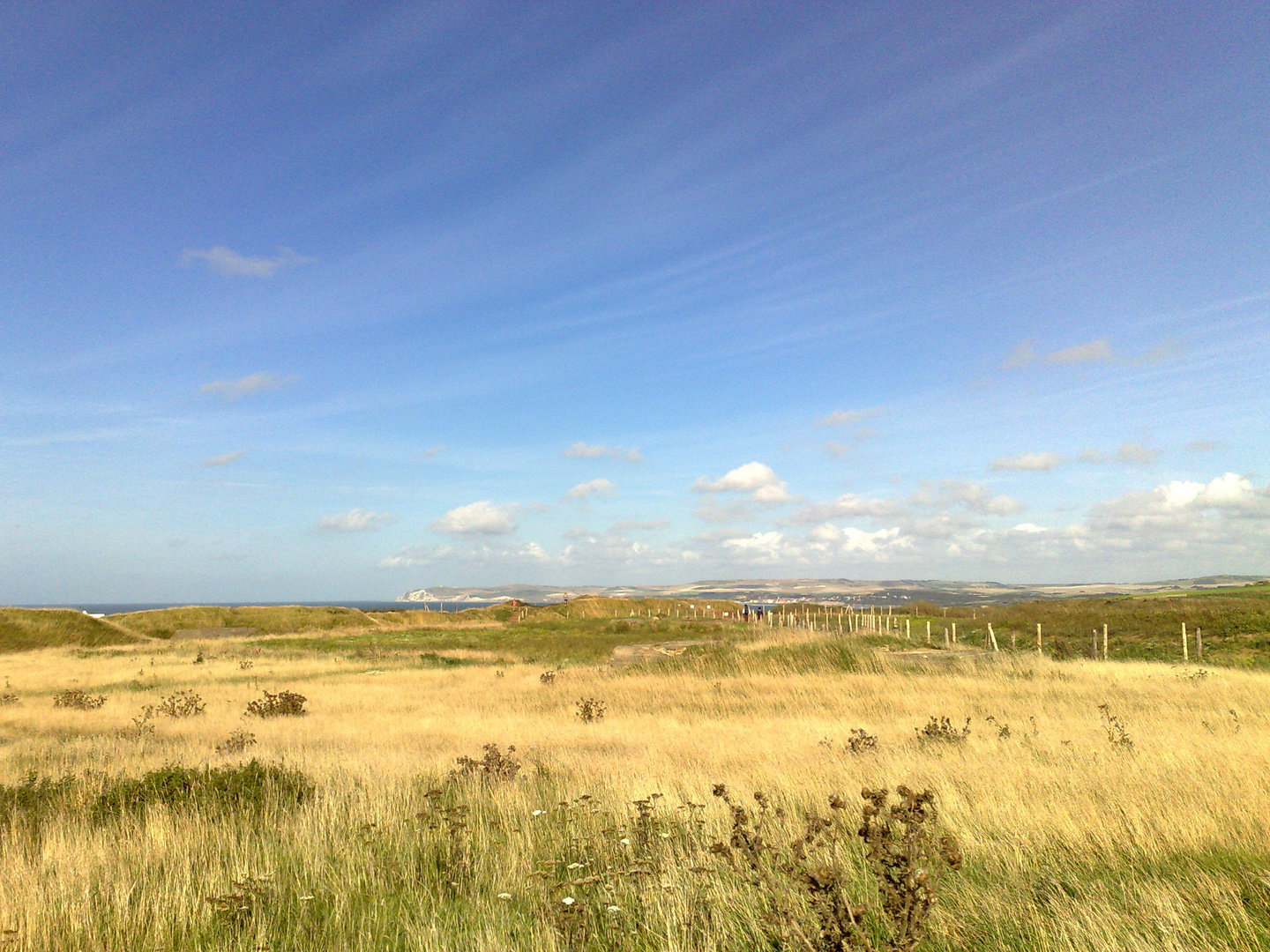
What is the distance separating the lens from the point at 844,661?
82.4 feet

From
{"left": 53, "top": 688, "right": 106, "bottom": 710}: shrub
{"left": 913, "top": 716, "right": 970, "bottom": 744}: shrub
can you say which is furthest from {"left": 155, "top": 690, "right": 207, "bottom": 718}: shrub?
{"left": 913, "top": 716, "right": 970, "bottom": 744}: shrub

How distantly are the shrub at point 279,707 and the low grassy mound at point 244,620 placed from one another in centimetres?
5217

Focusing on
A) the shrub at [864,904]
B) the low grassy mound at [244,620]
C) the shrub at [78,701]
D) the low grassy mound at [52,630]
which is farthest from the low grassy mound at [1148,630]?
the low grassy mound at [52,630]

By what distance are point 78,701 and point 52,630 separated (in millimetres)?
44384

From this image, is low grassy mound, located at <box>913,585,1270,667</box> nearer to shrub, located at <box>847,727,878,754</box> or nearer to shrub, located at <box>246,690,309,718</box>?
shrub, located at <box>847,727,878,754</box>

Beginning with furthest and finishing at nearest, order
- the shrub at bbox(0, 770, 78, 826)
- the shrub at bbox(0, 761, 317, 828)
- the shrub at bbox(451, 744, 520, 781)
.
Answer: the shrub at bbox(451, 744, 520, 781), the shrub at bbox(0, 761, 317, 828), the shrub at bbox(0, 770, 78, 826)

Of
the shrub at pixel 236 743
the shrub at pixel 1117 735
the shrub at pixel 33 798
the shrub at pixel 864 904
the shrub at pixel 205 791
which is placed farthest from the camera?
the shrub at pixel 236 743

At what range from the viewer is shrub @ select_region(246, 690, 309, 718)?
20.0 metres

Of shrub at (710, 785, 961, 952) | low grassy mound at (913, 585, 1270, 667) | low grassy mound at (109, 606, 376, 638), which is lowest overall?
low grassy mound at (109, 606, 376, 638)

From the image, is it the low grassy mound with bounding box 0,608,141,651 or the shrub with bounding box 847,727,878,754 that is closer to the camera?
the shrub with bounding box 847,727,878,754

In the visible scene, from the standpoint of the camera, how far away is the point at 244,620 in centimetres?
7525

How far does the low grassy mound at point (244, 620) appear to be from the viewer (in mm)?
69250

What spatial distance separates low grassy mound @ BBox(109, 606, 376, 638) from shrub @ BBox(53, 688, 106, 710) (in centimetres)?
4664

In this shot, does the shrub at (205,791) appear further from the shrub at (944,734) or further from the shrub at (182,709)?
the shrub at (182,709)
